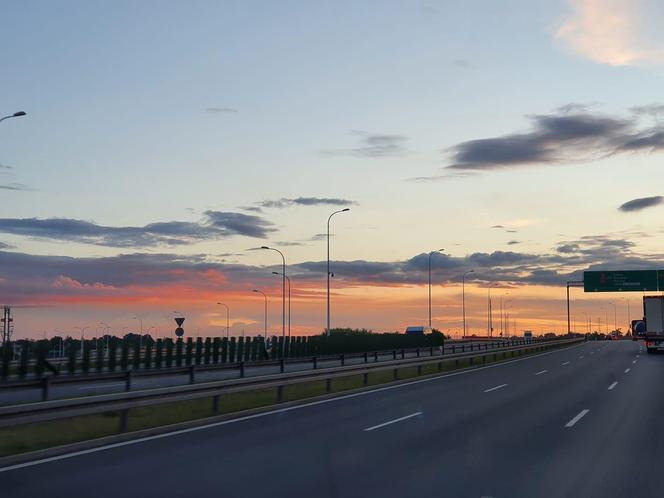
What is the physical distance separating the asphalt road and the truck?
39.1 meters

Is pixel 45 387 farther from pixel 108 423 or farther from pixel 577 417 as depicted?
pixel 577 417

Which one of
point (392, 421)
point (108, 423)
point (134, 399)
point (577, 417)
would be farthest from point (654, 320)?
point (134, 399)

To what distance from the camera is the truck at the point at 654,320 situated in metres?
56.4

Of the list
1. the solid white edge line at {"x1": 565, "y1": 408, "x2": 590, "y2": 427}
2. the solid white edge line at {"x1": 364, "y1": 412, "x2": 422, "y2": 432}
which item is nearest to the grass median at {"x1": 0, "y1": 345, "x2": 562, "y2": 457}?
the solid white edge line at {"x1": 364, "y1": 412, "x2": 422, "y2": 432}

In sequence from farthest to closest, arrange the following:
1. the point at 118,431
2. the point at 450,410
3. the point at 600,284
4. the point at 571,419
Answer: the point at 600,284 → the point at 450,410 → the point at 571,419 → the point at 118,431

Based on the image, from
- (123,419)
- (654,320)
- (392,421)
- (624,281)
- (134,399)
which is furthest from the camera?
(624,281)

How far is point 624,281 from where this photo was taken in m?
77.1

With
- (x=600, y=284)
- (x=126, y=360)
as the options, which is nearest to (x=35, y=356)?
(x=126, y=360)

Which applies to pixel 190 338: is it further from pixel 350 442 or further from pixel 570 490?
pixel 570 490

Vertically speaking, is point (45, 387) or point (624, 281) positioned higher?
point (624, 281)

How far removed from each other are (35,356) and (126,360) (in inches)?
236

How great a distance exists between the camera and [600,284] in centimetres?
7888

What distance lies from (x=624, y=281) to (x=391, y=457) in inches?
2807

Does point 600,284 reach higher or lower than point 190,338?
higher
